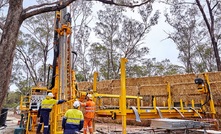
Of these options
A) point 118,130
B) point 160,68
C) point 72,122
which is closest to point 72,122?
point 72,122

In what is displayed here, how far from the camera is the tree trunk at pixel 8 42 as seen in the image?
167 inches

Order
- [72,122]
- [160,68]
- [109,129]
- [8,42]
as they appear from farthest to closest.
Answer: [160,68]
[109,129]
[72,122]
[8,42]

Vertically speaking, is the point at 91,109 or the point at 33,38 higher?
the point at 33,38

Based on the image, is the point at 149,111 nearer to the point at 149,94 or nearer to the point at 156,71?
the point at 149,94

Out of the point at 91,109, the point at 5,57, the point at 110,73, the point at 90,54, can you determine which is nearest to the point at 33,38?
the point at 90,54

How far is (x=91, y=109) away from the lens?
24.6 feet

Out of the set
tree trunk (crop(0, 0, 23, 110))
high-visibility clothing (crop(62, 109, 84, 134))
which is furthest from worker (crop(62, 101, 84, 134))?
tree trunk (crop(0, 0, 23, 110))

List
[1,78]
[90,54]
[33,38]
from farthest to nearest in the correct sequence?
[90,54] → [33,38] → [1,78]

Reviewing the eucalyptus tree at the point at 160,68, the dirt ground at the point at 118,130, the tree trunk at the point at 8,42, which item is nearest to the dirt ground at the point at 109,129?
the dirt ground at the point at 118,130

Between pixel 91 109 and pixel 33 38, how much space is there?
86.1 feet

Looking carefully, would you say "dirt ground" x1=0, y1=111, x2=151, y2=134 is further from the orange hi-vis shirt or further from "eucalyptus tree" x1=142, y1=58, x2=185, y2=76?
"eucalyptus tree" x1=142, y1=58, x2=185, y2=76

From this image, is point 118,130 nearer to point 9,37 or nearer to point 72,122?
point 72,122

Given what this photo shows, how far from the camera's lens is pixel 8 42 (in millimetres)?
4344

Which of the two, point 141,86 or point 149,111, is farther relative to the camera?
point 141,86
